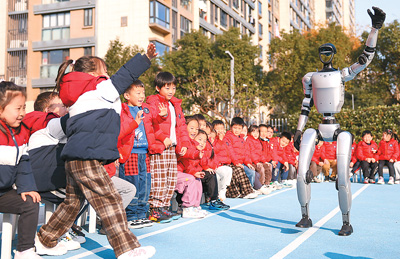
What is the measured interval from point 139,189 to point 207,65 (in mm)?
21734

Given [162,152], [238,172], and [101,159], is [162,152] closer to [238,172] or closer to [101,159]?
[101,159]

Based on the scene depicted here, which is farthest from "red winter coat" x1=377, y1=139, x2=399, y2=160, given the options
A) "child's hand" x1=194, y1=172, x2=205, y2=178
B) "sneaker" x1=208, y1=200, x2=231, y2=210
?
"child's hand" x1=194, y1=172, x2=205, y2=178

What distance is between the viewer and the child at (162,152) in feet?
19.1

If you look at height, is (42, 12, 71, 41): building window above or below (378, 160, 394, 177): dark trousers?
above

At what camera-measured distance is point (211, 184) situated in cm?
731

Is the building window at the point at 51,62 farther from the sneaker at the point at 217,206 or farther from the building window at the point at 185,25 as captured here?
the sneaker at the point at 217,206

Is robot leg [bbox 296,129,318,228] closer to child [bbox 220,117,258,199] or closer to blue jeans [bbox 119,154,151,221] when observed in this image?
blue jeans [bbox 119,154,151,221]

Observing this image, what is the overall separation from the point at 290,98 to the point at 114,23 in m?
14.4

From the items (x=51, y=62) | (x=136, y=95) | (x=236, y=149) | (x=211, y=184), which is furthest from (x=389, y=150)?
(x=51, y=62)

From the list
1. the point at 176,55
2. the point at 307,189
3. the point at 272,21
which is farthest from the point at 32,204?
the point at 272,21

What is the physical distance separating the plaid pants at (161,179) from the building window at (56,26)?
27558 millimetres

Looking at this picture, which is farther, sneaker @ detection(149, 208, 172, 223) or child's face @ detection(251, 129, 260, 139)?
child's face @ detection(251, 129, 260, 139)

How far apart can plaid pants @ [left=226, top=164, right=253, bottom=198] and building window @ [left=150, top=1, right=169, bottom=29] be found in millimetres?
22547

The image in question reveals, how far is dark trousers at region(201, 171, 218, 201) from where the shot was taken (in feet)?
23.9
